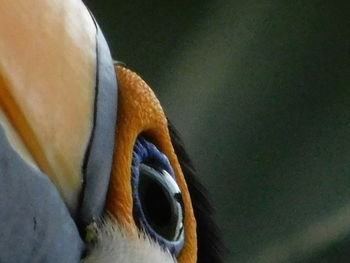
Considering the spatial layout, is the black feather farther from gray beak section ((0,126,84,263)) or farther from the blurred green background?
the blurred green background

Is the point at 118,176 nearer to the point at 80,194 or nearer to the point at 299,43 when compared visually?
the point at 80,194

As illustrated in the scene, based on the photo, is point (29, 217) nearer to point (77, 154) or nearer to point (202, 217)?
point (77, 154)

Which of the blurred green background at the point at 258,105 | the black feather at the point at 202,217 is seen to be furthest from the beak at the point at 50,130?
the blurred green background at the point at 258,105

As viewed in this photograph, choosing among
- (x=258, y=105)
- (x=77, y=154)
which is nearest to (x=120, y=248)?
(x=77, y=154)

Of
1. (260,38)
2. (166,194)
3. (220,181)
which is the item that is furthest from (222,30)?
(166,194)

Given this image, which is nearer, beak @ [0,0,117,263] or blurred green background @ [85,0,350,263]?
beak @ [0,0,117,263]

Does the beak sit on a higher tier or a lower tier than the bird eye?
higher

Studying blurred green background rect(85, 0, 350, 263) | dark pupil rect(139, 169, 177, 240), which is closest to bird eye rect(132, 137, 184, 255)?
dark pupil rect(139, 169, 177, 240)
